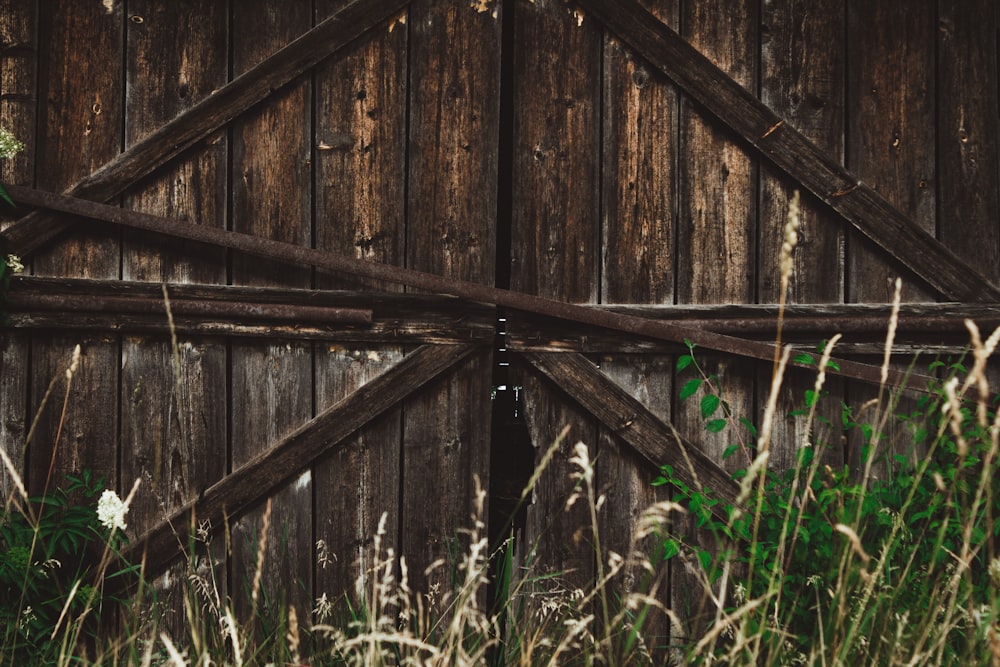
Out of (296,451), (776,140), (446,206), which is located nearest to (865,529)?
(776,140)

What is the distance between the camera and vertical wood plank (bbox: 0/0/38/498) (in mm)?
2459

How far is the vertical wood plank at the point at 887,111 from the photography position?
8.61 ft

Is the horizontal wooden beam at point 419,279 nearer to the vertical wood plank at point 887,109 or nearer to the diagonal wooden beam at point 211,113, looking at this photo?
the diagonal wooden beam at point 211,113

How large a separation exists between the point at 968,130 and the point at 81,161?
9.90ft

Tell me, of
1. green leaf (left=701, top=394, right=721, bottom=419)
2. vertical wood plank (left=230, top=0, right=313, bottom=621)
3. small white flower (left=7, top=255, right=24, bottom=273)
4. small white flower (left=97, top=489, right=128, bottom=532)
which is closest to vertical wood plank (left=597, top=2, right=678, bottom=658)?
green leaf (left=701, top=394, right=721, bottom=419)

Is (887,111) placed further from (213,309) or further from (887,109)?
(213,309)

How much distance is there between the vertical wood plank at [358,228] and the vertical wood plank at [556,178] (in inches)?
16.3

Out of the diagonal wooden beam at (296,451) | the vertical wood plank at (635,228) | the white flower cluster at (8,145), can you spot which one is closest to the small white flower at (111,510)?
the diagonal wooden beam at (296,451)

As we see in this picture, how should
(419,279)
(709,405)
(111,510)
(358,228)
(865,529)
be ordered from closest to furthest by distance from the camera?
(111,510), (865,529), (709,405), (419,279), (358,228)

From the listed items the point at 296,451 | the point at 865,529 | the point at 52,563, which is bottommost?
the point at 52,563

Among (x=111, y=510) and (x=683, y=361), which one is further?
(x=683, y=361)

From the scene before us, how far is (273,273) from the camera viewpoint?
2535mm

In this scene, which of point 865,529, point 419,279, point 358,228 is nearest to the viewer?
point 865,529

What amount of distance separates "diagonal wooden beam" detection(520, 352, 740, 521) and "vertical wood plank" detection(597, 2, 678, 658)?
0.17 ft
